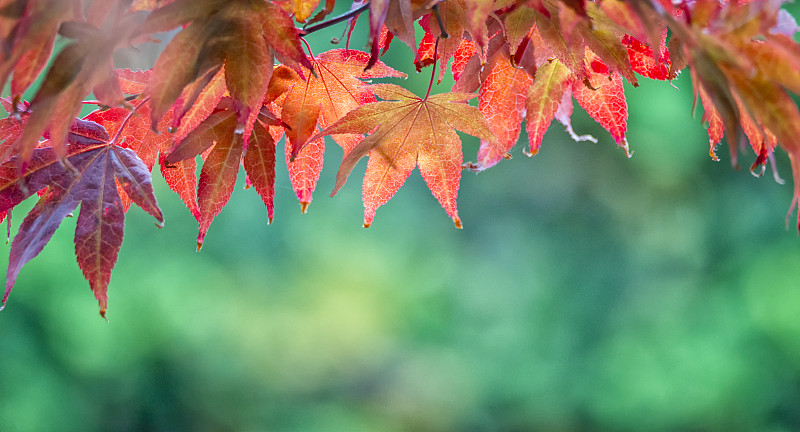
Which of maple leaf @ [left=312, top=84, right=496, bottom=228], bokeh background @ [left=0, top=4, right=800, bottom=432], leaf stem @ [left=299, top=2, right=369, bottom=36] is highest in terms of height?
leaf stem @ [left=299, top=2, right=369, bottom=36]

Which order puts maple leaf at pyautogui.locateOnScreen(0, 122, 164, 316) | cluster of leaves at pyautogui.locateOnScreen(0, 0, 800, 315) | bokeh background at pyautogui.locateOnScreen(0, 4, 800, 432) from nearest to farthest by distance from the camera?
cluster of leaves at pyautogui.locateOnScreen(0, 0, 800, 315) < maple leaf at pyautogui.locateOnScreen(0, 122, 164, 316) < bokeh background at pyautogui.locateOnScreen(0, 4, 800, 432)

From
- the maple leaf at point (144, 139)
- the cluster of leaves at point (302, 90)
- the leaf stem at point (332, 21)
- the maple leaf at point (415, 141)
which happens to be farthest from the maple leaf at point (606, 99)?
the maple leaf at point (144, 139)

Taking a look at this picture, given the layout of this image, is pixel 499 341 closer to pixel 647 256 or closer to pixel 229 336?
pixel 647 256

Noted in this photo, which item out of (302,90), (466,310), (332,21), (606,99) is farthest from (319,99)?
(466,310)

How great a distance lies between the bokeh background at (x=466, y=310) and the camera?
3.76m

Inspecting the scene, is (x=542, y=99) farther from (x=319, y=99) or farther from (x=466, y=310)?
(x=466, y=310)

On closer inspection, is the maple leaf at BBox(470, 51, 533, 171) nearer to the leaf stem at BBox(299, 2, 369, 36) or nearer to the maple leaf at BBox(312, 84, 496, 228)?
the maple leaf at BBox(312, 84, 496, 228)

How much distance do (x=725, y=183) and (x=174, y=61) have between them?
13.4ft

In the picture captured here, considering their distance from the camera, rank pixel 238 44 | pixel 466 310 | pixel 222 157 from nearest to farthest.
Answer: pixel 238 44 < pixel 222 157 < pixel 466 310

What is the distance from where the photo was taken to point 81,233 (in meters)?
0.45

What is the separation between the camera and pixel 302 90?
1.72 feet

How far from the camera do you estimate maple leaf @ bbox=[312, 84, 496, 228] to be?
0.54m

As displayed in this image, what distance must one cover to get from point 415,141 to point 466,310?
3.50 m

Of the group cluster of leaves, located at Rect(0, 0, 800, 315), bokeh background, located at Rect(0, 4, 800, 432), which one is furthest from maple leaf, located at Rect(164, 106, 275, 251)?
bokeh background, located at Rect(0, 4, 800, 432)
